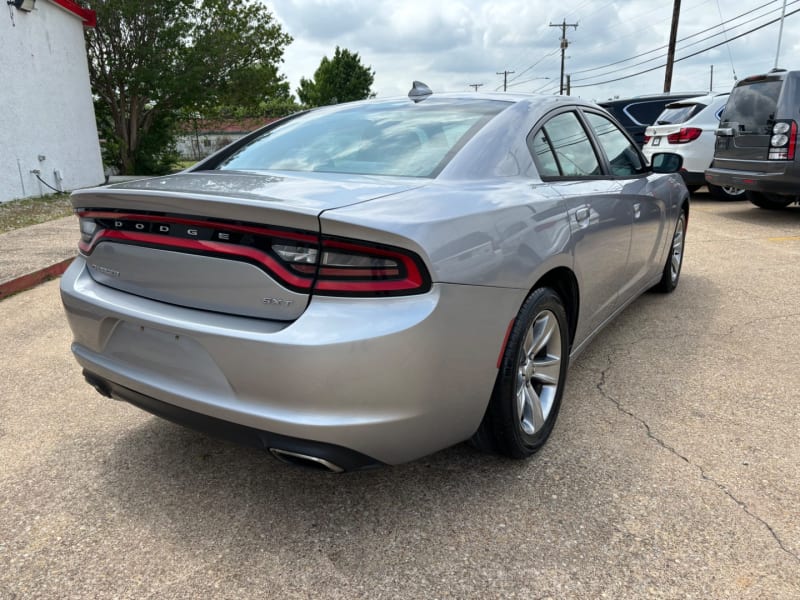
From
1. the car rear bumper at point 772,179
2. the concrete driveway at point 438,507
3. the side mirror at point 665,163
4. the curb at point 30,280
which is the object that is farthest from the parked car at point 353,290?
the car rear bumper at point 772,179

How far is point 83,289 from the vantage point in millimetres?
2363

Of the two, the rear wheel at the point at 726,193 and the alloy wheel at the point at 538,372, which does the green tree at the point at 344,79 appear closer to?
the rear wheel at the point at 726,193

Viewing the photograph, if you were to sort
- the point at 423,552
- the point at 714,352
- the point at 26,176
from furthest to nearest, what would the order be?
the point at 26,176
the point at 714,352
the point at 423,552

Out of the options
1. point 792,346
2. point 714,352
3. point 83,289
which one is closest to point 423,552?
point 83,289

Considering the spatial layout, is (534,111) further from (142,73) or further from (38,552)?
(142,73)

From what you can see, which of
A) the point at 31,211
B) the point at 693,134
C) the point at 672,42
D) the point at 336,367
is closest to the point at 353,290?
the point at 336,367

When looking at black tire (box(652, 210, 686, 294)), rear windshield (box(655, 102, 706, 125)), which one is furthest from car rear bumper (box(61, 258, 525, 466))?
rear windshield (box(655, 102, 706, 125))

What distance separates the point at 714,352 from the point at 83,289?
11.2 ft

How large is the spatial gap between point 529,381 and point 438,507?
2.02 ft

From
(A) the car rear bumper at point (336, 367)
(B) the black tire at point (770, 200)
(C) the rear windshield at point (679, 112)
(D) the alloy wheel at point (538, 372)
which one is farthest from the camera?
(C) the rear windshield at point (679, 112)

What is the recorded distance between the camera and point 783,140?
302 inches

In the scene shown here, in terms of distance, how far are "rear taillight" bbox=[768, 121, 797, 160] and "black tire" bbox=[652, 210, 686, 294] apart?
3.64 metres

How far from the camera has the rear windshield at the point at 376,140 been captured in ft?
8.28

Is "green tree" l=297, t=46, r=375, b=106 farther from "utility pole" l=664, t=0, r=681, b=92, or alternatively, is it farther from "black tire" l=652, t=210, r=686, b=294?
"black tire" l=652, t=210, r=686, b=294
